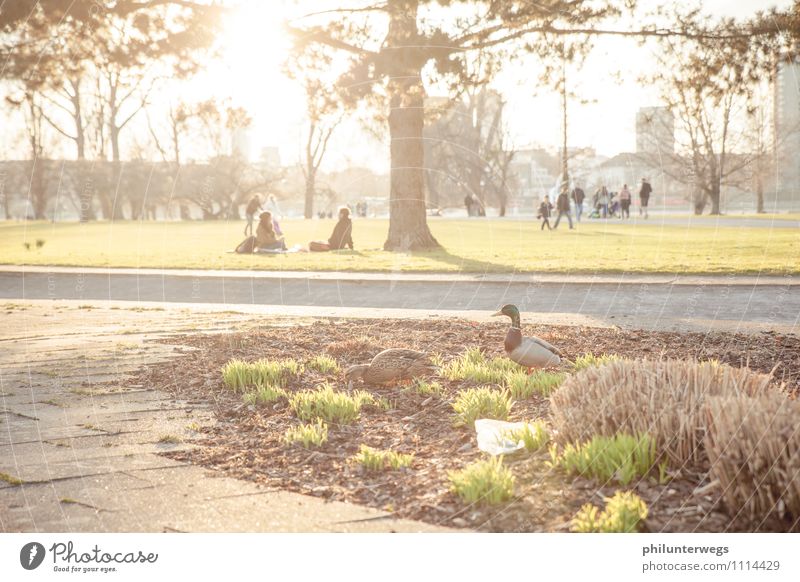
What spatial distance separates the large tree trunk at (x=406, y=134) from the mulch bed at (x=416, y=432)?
146 inches

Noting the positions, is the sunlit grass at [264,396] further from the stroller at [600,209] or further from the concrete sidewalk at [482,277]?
the stroller at [600,209]

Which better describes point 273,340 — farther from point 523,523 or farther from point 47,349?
point 523,523

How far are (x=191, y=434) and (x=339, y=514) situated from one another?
145 cm

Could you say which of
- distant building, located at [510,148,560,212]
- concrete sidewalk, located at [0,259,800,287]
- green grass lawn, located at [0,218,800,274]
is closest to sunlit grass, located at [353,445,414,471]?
distant building, located at [510,148,560,212]

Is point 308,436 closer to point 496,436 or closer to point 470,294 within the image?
point 496,436

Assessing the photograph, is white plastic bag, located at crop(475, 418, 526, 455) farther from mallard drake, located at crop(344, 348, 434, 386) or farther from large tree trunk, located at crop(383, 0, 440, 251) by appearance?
large tree trunk, located at crop(383, 0, 440, 251)

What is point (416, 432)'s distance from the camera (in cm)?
429

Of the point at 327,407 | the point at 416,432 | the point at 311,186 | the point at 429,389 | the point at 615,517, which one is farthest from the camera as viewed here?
the point at 311,186

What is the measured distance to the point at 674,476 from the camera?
3199mm

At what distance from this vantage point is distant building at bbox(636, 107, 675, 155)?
21.0 ft

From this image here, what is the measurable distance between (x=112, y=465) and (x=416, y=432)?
1.65m

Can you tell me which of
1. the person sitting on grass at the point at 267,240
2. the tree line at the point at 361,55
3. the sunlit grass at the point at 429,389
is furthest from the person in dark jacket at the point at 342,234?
the sunlit grass at the point at 429,389

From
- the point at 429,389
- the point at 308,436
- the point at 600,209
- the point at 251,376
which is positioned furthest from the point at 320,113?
the point at 600,209
